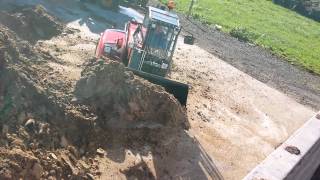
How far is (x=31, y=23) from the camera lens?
1759cm

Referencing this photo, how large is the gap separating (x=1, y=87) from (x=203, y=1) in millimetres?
24652

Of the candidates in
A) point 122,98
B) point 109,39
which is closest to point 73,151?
point 122,98

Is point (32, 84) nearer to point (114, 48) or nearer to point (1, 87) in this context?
point (1, 87)

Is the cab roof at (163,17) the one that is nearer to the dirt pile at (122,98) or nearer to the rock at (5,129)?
the dirt pile at (122,98)

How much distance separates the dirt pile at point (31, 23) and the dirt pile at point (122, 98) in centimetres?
571

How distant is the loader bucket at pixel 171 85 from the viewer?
12984mm

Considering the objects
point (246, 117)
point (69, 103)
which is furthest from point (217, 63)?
point (69, 103)

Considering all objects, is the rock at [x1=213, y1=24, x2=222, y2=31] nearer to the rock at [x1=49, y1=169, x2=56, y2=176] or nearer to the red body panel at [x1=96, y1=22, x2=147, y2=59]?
the red body panel at [x1=96, y1=22, x2=147, y2=59]

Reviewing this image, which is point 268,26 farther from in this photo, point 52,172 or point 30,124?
point 52,172

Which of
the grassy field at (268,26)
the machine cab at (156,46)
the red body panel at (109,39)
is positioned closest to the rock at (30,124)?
the machine cab at (156,46)

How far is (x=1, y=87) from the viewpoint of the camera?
32.1ft

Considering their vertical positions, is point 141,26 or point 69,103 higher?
point 141,26

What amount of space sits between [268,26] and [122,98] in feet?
69.8

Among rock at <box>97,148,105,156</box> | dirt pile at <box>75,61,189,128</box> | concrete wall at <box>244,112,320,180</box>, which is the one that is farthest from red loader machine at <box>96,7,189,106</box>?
concrete wall at <box>244,112,320,180</box>
